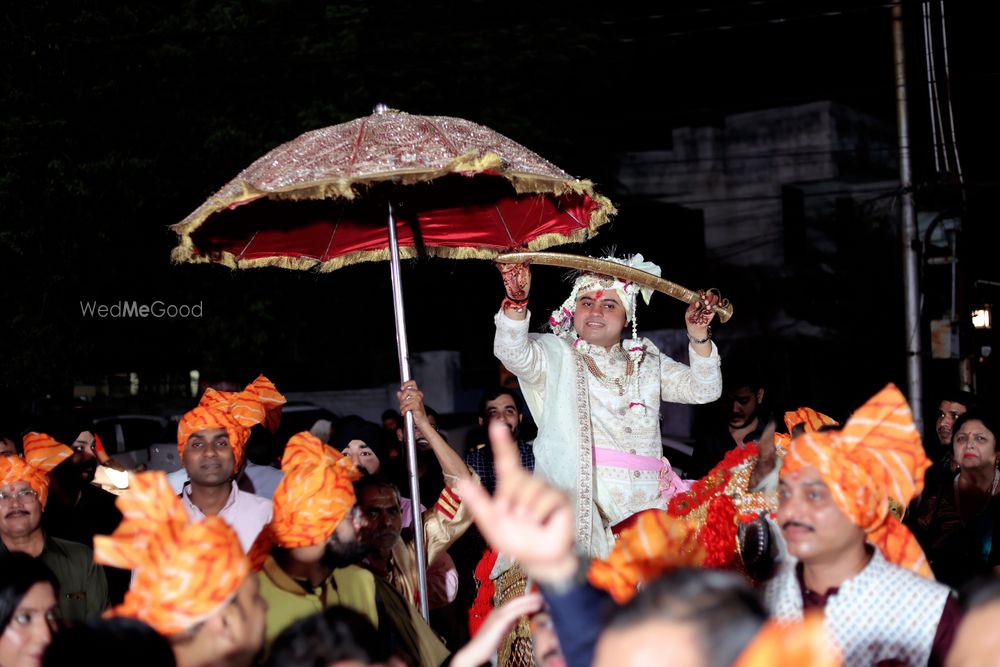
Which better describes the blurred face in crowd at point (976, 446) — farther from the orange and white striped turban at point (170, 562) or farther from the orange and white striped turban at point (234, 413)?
the orange and white striped turban at point (170, 562)

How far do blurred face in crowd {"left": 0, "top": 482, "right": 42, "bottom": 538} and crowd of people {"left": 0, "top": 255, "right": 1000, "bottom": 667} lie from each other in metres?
0.01

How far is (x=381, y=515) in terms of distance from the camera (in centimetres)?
532

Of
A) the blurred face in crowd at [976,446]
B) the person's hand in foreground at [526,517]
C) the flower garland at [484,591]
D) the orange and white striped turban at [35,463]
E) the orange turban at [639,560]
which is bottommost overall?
the flower garland at [484,591]

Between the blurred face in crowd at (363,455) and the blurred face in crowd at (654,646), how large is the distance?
490 centimetres

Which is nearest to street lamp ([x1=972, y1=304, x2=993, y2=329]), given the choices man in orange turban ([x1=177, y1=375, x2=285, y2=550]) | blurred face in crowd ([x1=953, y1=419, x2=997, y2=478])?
blurred face in crowd ([x1=953, y1=419, x2=997, y2=478])

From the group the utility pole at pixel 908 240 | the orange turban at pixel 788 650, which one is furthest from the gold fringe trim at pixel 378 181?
the utility pole at pixel 908 240

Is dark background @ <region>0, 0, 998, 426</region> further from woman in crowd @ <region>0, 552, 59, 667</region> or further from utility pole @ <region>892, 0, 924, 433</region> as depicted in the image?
woman in crowd @ <region>0, 552, 59, 667</region>

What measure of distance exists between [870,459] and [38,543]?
3.59m

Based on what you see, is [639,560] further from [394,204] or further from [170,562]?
[394,204]

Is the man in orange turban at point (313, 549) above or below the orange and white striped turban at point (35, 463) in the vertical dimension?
below

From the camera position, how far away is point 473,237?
19.7 feet

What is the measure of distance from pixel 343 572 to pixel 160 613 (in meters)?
1.21

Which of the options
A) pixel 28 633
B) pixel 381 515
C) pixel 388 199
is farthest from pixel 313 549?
pixel 388 199

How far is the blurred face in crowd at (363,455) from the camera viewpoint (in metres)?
6.82
